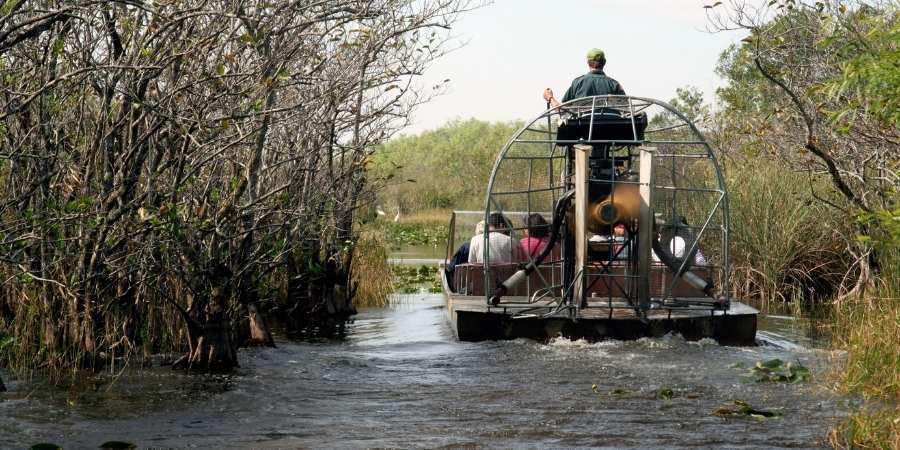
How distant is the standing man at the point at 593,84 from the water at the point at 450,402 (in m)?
2.82

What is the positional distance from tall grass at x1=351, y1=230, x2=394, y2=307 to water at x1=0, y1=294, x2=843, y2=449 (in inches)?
227

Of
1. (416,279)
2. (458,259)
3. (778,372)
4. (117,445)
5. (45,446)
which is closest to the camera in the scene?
(45,446)

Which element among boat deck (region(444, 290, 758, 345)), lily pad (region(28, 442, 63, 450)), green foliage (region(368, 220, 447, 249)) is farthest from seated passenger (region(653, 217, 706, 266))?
green foliage (region(368, 220, 447, 249))

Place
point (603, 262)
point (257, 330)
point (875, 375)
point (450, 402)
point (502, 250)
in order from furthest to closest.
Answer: point (502, 250) → point (603, 262) → point (257, 330) → point (450, 402) → point (875, 375)

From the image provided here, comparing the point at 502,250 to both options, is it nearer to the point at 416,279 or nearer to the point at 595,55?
the point at 595,55

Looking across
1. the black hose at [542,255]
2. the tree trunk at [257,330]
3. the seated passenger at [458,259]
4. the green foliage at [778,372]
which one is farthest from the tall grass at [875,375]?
the seated passenger at [458,259]

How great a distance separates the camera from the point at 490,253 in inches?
574

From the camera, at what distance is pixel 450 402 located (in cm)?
1023

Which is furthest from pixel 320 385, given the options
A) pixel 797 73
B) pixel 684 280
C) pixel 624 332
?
pixel 797 73

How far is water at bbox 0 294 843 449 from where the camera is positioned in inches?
342

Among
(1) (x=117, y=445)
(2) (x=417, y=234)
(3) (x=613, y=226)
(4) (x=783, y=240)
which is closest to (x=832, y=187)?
(4) (x=783, y=240)

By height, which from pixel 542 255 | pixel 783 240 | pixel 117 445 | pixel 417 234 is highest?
pixel 417 234

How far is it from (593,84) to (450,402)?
16.4 feet

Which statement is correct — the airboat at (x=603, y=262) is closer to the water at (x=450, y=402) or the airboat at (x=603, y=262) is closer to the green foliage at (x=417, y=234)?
the water at (x=450, y=402)
